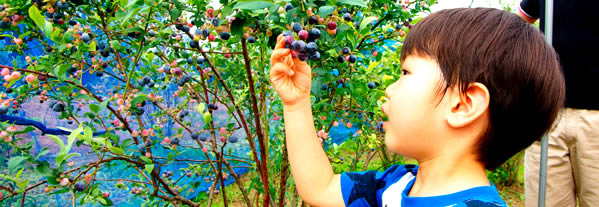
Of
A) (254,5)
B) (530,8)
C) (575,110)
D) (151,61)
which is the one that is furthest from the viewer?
(530,8)

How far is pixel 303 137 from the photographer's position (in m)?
0.87

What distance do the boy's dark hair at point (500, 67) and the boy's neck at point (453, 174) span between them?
0.09 ft

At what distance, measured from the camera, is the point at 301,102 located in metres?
0.87

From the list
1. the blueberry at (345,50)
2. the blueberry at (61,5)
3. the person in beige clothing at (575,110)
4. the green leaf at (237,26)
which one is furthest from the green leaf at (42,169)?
the person in beige clothing at (575,110)

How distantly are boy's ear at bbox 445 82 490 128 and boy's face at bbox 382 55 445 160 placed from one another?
0.07ft

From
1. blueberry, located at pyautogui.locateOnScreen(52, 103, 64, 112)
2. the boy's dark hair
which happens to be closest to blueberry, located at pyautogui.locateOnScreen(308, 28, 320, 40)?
the boy's dark hair

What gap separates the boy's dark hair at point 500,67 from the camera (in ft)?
2.30

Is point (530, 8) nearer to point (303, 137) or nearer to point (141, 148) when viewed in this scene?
point (303, 137)

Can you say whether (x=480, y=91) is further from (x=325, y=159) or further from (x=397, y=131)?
(x=325, y=159)

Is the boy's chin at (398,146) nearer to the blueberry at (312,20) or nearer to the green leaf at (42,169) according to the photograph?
the blueberry at (312,20)

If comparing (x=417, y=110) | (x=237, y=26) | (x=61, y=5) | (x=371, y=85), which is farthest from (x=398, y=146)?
(x=61, y=5)

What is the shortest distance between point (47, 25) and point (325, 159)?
0.73 meters

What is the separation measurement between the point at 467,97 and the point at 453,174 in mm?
163

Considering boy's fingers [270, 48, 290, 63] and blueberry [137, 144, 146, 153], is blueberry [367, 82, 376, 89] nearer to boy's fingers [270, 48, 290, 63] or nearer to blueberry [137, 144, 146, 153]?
boy's fingers [270, 48, 290, 63]
